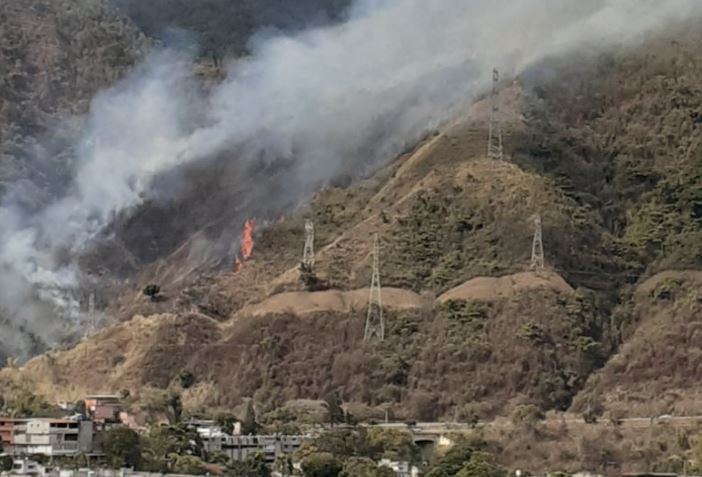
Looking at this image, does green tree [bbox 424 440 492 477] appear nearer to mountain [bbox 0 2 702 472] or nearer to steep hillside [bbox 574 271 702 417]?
mountain [bbox 0 2 702 472]

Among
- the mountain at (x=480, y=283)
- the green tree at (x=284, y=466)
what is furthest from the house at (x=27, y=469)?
the mountain at (x=480, y=283)

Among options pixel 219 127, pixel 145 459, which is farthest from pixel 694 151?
Result: pixel 145 459

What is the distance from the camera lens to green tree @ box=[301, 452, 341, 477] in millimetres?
107312

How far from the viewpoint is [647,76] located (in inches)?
7042

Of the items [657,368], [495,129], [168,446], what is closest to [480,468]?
[168,446]

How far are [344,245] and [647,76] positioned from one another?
117 feet

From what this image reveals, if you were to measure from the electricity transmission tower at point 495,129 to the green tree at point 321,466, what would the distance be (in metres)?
59.8

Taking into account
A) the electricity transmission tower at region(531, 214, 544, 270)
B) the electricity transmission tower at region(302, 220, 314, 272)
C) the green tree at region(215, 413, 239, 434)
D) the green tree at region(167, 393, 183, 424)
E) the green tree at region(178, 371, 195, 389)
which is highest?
the electricity transmission tower at region(302, 220, 314, 272)

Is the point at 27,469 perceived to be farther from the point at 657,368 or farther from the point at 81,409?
the point at 657,368

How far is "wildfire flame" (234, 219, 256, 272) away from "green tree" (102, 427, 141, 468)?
57.5 m

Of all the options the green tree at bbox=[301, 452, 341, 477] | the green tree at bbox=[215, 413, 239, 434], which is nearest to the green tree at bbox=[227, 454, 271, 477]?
the green tree at bbox=[301, 452, 341, 477]

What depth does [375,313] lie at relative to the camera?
151m

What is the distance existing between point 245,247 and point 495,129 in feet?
77.2

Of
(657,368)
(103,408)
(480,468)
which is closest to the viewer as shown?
(480,468)
